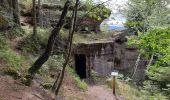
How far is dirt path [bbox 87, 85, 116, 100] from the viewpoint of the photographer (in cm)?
1716

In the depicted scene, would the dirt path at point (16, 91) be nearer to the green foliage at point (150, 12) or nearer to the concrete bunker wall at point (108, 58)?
the concrete bunker wall at point (108, 58)

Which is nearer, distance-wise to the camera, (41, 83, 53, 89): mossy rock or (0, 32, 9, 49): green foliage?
(41, 83, 53, 89): mossy rock

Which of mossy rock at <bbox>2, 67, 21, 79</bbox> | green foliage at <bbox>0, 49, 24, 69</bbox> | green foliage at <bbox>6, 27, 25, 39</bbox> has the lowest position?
mossy rock at <bbox>2, 67, 21, 79</bbox>

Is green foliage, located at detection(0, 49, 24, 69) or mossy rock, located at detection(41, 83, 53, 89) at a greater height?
green foliage, located at detection(0, 49, 24, 69)

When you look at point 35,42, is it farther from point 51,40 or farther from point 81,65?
point 51,40

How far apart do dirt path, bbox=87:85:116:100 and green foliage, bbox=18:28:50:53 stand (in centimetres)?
409

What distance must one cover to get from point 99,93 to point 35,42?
5.20 meters

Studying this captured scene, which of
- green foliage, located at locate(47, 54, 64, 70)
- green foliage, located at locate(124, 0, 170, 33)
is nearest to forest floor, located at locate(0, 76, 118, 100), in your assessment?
green foliage, located at locate(47, 54, 64, 70)

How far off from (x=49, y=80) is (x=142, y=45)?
825 centimetres

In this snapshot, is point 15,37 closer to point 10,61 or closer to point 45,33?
point 45,33

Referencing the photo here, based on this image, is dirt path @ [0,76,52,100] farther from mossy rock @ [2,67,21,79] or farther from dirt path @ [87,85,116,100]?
dirt path @ [87,85,116,100]

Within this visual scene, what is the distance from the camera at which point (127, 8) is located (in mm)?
27531

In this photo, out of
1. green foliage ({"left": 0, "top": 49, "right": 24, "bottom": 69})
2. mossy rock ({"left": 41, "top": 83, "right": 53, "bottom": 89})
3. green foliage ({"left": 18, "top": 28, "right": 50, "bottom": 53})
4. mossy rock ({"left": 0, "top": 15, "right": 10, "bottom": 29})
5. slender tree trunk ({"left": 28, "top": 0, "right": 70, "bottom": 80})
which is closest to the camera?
slender tree trunk ({"left": 28, "top": 0, "right": 70, "bottom": 80})

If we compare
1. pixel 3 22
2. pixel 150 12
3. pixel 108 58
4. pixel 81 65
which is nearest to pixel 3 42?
pixel 3 22
